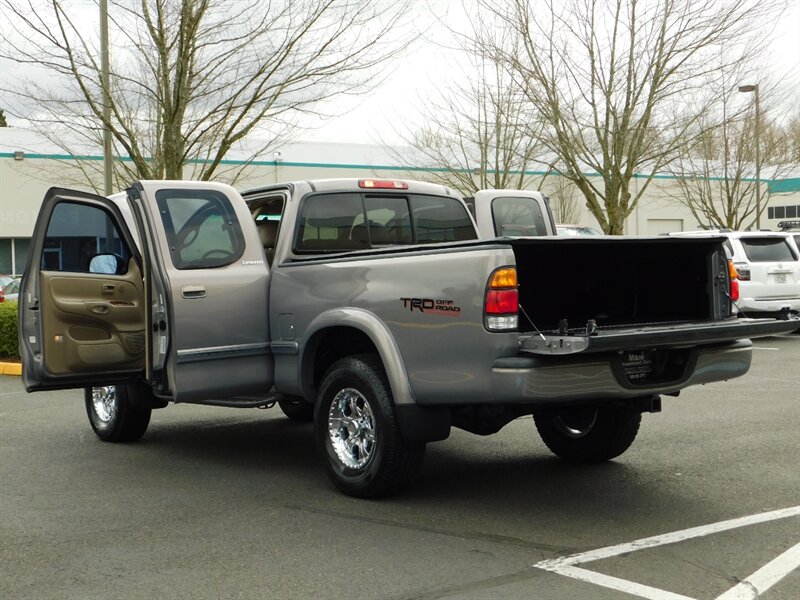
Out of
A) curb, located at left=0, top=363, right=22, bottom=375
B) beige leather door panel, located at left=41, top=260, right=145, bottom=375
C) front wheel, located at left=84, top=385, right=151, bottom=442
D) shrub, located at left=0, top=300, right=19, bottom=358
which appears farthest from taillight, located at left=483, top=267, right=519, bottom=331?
shrub, located at left=0, top=300, right=19, bottom=358

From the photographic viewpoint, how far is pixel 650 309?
6.38 m

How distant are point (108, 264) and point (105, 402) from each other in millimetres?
1549

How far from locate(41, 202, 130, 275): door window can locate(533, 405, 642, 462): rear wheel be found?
335 centimetres

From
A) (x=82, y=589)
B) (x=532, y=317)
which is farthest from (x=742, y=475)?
(x=82, y=589)

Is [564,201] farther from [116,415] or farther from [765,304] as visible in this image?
[116,415]

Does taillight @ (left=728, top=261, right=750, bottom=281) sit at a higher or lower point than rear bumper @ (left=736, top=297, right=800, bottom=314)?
higher

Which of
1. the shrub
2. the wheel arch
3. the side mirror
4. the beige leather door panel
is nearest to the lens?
the wheel arch

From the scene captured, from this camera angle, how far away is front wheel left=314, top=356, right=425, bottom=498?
230 inches

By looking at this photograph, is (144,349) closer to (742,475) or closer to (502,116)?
(742,475)

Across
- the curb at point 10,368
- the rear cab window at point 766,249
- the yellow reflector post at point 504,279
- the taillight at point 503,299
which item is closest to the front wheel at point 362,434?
the taillight at point 503,299

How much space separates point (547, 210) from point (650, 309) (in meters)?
6.65

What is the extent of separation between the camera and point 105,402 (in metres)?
8.34

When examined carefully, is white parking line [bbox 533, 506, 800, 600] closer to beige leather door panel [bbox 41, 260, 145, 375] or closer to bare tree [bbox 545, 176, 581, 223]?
beige leather door panel [bbox 41, 260, 145, 375]

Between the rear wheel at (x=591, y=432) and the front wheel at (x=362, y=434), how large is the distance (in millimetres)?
1323
